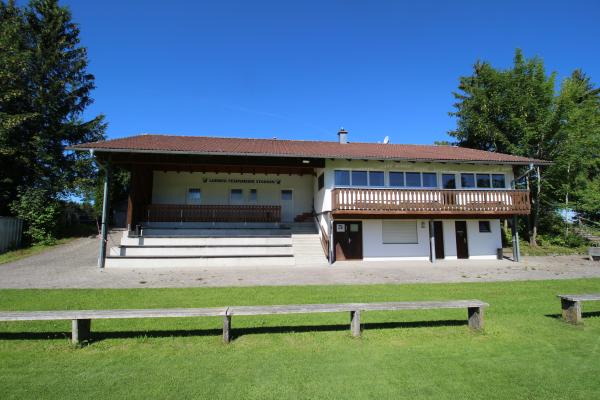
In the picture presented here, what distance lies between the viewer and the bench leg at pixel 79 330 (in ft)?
14.8

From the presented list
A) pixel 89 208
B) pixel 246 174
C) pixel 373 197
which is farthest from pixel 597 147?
pixel 89 208

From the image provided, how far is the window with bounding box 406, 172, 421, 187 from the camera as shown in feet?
54.0

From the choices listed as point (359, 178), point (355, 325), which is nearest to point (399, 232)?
point (359, 178)

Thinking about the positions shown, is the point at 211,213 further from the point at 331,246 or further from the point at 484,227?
the point at 484,227

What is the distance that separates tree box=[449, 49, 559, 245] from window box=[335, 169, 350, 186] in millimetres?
12855

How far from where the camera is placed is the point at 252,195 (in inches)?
733

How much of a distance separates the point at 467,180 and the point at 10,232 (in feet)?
77.3

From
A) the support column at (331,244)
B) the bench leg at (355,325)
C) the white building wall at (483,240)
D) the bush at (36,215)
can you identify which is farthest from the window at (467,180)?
the bush at (36,215)

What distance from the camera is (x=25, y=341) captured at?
4660 mm

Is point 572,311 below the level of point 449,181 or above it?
below

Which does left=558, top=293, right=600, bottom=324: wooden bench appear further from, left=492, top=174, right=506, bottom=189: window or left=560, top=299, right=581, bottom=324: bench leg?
left=492, top=174, right=506, bottom=189: window

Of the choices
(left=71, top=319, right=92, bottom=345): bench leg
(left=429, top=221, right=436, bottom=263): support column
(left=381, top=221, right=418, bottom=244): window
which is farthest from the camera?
(left=381, top=221, right=418, bottom=244): window

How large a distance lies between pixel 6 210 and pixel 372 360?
2293 centimetres

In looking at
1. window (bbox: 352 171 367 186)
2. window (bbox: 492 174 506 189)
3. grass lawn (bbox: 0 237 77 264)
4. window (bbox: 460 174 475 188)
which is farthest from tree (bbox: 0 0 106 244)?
window (bbox: 492 174 506 189)
